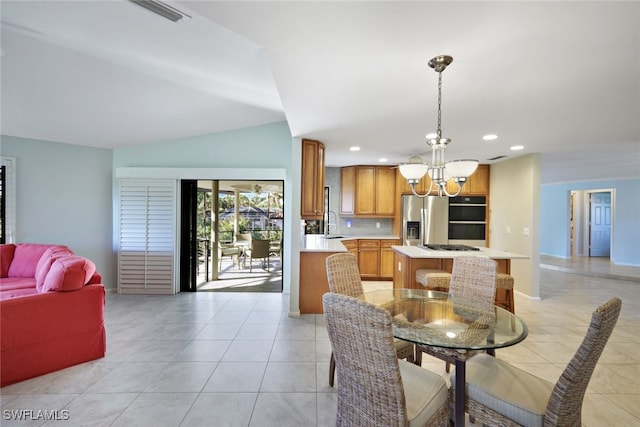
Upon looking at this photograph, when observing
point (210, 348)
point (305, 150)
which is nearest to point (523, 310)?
point (305, 150)

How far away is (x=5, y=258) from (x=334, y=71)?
444 centimetres

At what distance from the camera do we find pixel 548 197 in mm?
8367

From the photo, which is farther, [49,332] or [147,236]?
[147,236]

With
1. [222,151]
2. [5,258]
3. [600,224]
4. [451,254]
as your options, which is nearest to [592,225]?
[600,224]

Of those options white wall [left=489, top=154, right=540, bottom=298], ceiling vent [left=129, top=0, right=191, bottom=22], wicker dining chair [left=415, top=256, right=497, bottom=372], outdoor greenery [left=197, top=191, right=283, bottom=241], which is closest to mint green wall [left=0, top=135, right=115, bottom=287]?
outdoor greenery [left=197, top=191, right=283, bottom=241]

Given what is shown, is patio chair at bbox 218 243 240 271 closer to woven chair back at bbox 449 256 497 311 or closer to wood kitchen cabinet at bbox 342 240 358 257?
wood kitchen cabinet at bbox 342 240 358 257

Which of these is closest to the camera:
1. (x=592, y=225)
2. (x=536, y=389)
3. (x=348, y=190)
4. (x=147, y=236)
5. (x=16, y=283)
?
(x=536, y=389)

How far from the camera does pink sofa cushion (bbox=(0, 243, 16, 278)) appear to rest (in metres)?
3.41

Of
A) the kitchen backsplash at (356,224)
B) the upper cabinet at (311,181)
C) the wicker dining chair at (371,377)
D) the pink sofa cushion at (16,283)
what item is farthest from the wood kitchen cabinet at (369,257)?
the pink sofa cushion at (16,283)

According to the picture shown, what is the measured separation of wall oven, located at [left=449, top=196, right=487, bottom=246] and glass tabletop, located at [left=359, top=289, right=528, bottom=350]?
11.7 feet

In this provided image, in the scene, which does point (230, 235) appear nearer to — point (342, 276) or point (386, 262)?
point (386, 262)

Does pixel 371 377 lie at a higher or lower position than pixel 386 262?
higher

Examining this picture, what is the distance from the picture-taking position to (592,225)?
27.7ft

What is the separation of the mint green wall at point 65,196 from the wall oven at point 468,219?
6062mm
